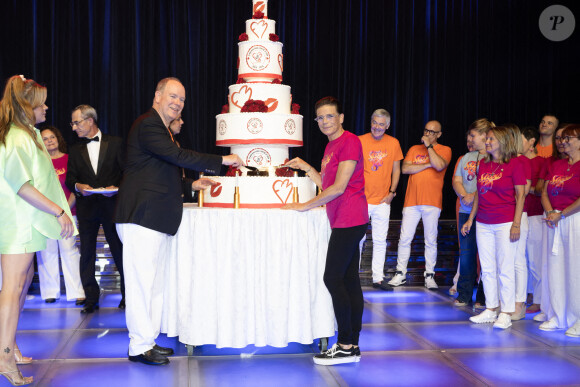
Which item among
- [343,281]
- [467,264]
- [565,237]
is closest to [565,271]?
[565,237]

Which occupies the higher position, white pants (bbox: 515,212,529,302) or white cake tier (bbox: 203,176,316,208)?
white cake tier (bbox: 203,176,316,208)

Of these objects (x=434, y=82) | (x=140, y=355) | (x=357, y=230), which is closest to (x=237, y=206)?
(x=357, y=230)

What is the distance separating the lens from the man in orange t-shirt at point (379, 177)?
20.9 feet

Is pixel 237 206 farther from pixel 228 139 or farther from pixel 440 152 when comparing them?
pixel 440 152

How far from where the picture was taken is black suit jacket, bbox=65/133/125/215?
5336 millimetres

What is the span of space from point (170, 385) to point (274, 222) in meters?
1.27

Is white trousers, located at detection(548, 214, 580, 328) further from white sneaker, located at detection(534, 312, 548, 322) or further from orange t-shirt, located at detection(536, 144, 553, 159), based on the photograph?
orange t-shirt, located at detection(536, 144, 553, 159)

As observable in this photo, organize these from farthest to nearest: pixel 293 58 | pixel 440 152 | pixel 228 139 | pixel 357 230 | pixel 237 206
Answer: pixel 293 58
pixel 440 152
pixel 228 139
pixel 237 206
pixel 357 230

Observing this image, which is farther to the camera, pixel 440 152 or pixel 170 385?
pixel 440 152

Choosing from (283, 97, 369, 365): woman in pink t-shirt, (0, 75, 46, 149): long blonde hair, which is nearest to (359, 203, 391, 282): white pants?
(283, 97, 369, 365): woman in pink t-shirt

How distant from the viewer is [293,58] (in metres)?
8.21

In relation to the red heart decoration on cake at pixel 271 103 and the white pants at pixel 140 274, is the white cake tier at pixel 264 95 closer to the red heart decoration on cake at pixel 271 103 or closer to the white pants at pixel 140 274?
the red heart decoration on cake at pixel 271 103

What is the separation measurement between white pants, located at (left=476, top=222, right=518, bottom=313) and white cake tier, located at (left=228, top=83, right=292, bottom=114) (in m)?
1.99

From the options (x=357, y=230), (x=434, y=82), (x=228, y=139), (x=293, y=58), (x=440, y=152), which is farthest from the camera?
(x=434, y=82)
